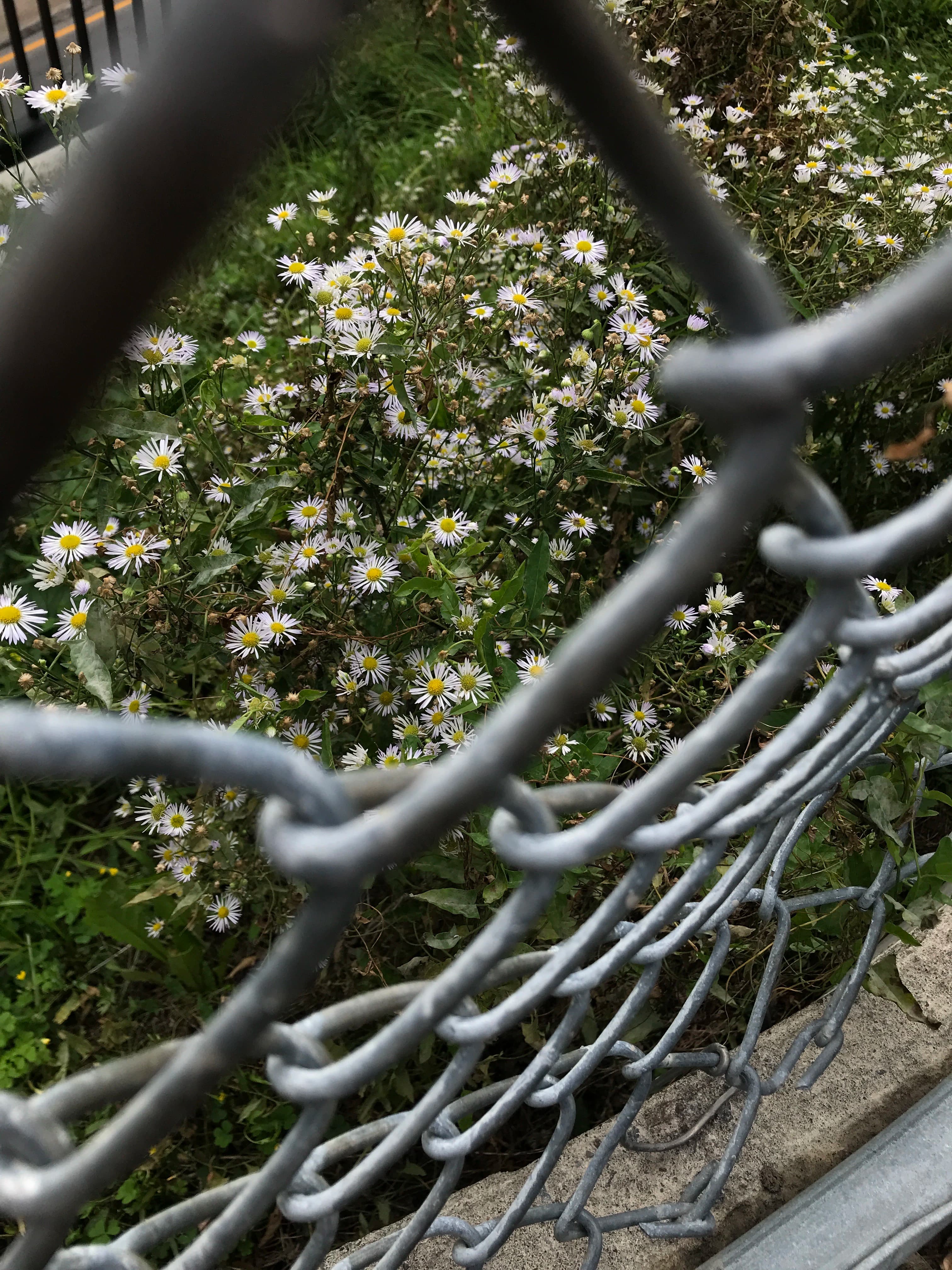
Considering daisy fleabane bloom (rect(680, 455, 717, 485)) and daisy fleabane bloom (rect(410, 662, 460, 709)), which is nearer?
daisy fleabane bloom (rect(410, 662, 460, 709))

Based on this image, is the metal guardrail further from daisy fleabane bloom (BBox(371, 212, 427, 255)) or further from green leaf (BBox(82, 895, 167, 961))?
green leaf (BBox(82, 895, 167, 961))

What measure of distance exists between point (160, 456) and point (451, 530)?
0.46 metres

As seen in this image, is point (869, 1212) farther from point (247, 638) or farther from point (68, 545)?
point (68, 545)

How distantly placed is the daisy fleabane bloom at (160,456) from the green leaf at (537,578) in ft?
1.92

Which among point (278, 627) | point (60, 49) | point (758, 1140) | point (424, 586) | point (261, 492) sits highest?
point (60, 49)

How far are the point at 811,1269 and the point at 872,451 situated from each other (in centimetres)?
153

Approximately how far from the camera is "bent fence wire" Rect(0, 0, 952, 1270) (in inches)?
11.9

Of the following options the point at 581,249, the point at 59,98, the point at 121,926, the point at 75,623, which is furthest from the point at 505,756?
the point at 59,98

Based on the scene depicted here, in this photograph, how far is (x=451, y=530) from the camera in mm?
1614

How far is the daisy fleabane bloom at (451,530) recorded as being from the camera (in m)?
1.61

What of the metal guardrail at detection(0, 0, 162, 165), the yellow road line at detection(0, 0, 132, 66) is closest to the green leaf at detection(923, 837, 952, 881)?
the metal guardrail at detection(0, 0, 162, 165)

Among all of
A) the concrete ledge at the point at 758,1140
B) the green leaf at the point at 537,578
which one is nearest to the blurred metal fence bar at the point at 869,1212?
the concrete ledge at the point at 758,1140

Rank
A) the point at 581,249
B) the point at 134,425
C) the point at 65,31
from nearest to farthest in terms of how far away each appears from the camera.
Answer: the point at 134,425 → the point at 581,249 → the point at 65,31

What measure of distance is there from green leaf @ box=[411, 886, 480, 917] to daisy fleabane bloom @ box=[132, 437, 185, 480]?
76 cm
